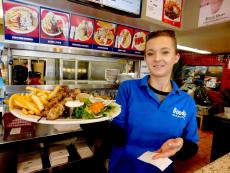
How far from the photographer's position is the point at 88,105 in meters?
1.11

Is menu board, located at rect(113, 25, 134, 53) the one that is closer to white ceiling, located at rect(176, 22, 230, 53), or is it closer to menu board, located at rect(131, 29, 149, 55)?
menu board, located at rect(131, 29, 149, 55)

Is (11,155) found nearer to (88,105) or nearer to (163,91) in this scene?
(88,105)

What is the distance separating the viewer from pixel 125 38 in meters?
2.53

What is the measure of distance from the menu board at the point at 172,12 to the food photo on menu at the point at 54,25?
1334mm

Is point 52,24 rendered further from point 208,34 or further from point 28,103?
point 208,34

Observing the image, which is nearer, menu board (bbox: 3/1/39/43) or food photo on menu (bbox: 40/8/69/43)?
menu board (bbox: 3/1/39/43)

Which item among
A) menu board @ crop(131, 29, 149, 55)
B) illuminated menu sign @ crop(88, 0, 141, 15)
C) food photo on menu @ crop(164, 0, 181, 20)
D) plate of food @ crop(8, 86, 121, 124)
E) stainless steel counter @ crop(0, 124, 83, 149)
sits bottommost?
stainless steel counter @ crop(0, 124, 83, 149)

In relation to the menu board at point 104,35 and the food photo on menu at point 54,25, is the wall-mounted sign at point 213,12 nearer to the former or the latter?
the menu board at point 104,35

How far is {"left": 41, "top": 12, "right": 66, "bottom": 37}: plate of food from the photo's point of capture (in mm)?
1908

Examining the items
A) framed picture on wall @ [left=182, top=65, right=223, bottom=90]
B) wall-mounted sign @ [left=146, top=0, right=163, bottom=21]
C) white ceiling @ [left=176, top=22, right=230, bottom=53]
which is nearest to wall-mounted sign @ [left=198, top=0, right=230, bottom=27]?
white ceiling @ [left=176, top=22, right=230, bottom=53]

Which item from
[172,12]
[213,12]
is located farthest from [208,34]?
[172,12]

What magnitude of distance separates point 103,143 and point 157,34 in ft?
5.63

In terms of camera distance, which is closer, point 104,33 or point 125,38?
point 104,33

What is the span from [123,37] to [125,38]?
0.04 m
